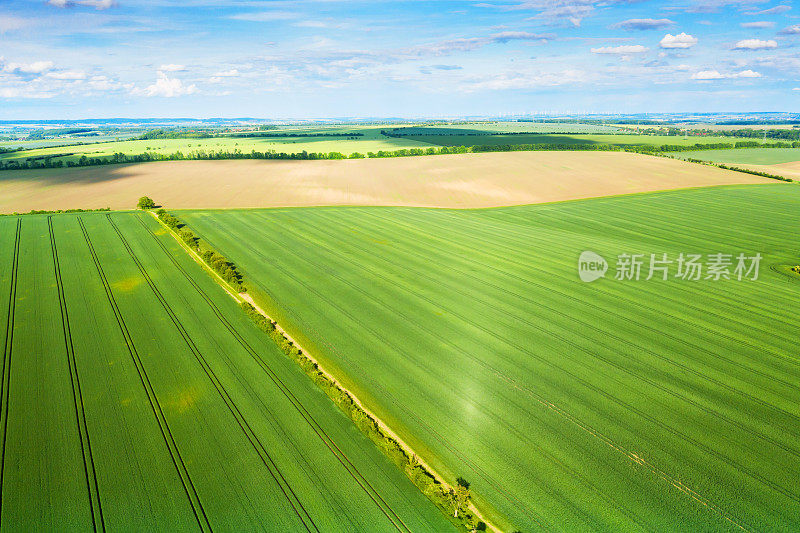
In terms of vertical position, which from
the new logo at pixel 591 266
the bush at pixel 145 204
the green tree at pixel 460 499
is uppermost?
the bush at pixel 145 204

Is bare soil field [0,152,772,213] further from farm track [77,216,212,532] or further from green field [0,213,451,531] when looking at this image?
farm track [77,216,212,532]

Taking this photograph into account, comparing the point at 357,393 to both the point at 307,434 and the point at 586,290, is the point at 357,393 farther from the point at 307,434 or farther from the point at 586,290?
the point at 586,290

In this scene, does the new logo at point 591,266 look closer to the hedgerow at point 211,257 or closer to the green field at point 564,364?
the green field at point 564,364

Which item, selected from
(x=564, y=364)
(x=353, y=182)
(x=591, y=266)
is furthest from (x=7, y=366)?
(x=353, y=182)

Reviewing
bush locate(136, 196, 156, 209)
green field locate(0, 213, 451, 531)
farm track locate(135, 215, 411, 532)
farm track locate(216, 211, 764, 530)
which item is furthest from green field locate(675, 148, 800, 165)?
bush locate(136, 196, 156, 209)

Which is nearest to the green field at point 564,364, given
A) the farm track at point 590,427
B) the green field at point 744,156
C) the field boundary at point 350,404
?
the farm track at point 590,427

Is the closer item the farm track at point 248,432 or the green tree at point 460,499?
the farm track at point 248,432

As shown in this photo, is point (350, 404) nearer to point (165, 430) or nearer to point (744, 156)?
point (165, 430)

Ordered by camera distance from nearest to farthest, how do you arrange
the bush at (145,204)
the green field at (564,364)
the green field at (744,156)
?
the green field at (564,364) → the bush at (145,204) → the green field at (744,156)
